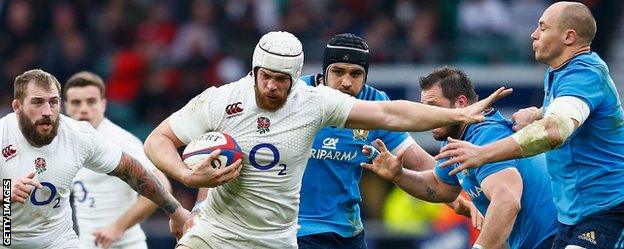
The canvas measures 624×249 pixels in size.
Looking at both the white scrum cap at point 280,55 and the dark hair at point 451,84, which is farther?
Answer: the dark hair at point 451,84

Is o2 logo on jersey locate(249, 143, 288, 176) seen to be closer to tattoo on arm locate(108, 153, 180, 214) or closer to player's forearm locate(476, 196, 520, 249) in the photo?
player's forearm locate(476, 196, 520, 249)

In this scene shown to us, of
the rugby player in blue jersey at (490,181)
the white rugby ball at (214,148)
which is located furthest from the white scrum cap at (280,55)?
the rugby player in blue jersey at (490,181)

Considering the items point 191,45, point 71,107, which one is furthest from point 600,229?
point 191,45

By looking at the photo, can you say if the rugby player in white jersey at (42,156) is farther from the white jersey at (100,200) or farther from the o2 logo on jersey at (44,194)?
the white jersey at (100,200)

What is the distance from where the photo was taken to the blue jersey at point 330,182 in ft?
31.8

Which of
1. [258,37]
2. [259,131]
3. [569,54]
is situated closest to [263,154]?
[259,131]

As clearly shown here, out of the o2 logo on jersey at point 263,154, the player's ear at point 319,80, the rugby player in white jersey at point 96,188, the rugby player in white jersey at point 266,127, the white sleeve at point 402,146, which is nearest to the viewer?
the rugby player in white jersey at point 266,127

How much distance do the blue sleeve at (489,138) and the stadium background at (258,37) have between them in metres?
8.67

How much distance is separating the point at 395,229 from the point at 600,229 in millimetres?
10117

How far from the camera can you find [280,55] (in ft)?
27.8

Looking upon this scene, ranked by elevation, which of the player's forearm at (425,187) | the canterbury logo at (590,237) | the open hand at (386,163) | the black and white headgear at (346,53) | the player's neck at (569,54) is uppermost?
the player's neck at (569,54)

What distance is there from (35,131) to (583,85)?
3950 mm

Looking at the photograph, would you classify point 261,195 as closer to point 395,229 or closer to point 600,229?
point 600,229

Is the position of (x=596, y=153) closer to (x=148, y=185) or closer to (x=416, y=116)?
(x=416, y=116)
